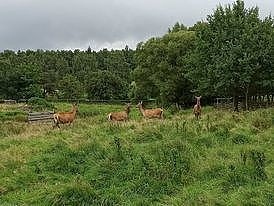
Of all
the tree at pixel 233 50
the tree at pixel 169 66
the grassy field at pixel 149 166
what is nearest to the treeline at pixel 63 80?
the tree at pixel 169 66

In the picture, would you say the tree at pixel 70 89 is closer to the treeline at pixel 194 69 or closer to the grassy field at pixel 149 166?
the treeline at pixel 194 69

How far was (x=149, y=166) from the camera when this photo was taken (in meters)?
13.9

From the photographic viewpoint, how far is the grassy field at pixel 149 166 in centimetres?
1209

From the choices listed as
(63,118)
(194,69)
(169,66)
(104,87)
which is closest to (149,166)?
(63,118)

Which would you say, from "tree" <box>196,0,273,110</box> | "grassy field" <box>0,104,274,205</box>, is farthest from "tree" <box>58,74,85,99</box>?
"grassy field" <box>0,104,274,205</box>

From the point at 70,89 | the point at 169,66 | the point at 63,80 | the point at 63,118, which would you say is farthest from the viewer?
the point at 63,80

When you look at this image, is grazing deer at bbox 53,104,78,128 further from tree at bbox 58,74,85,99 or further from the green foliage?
tree at bbox 58,74,85,99

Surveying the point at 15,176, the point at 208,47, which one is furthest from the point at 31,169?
the point at 208,47

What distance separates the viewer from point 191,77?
41812mm

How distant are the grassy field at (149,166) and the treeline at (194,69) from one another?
1366 centimetres

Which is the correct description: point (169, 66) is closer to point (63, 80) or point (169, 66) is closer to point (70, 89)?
point (70, 89)

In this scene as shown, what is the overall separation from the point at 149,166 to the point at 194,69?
27.8m

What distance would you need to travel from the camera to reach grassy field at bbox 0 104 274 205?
12.1m

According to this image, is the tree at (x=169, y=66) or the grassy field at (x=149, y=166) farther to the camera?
the tree at (x=169, y=66)
